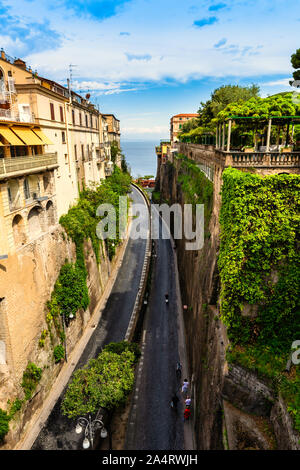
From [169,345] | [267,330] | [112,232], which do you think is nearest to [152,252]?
[112,232]

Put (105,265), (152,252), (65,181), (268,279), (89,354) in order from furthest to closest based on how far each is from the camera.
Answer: (152,252)
(105,265)
(65,181)
(89,354)
(268,279)

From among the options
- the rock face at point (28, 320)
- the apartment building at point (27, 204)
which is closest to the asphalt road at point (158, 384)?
the rock face at point (28, 320)

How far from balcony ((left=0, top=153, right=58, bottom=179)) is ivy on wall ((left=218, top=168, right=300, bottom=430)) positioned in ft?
38.0

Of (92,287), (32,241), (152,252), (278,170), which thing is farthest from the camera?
(152,252)

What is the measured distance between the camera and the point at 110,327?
2548 centimetres

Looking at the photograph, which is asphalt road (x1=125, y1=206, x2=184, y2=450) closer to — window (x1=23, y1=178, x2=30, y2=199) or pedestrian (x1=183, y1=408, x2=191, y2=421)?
pedestrian (x1=183, y1=408, x2=191, y2=421)

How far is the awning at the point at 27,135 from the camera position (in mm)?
17189

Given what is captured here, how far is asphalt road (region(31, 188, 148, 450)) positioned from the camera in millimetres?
16188

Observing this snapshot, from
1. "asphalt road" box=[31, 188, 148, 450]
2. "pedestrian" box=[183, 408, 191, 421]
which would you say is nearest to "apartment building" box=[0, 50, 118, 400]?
"asphalt road" box=[31, 188, 148, 450]

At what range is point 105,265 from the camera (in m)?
32.2

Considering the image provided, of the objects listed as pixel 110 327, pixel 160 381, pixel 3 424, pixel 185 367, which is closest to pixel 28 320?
pixel 3 424

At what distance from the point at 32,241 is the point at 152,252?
2352cm

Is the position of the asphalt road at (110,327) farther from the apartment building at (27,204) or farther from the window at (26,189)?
the window at (26,189)

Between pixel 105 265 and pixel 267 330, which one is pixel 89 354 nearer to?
pixel 105 265
